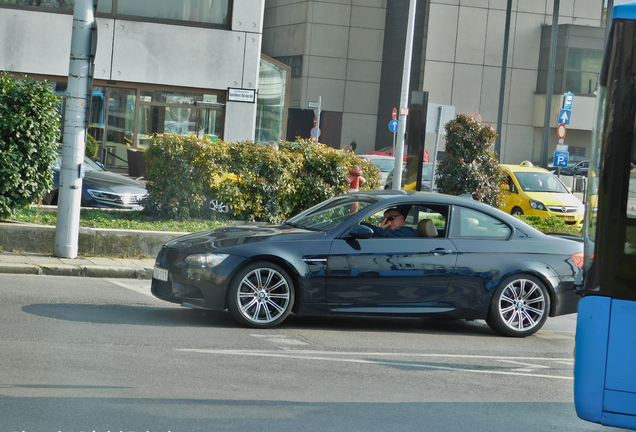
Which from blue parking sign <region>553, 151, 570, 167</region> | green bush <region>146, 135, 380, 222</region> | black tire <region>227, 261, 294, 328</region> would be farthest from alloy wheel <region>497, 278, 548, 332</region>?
blue parking sign <region>553, 151, 570, 167</region>

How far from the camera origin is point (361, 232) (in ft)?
27.6

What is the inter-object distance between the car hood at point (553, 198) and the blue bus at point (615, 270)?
17.6 metres

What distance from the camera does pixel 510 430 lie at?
550 cm

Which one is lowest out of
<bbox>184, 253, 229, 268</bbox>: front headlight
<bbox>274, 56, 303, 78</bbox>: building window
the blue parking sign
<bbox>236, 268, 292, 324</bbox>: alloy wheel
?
<bbox>236, 268, 292, 324</bbox>: alloy wheel

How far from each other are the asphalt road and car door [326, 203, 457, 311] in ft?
1.43

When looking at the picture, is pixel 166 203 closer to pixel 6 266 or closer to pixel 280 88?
pixel 6 266

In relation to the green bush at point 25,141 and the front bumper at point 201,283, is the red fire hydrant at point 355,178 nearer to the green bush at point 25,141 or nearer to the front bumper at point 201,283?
the green bush at point 25,141

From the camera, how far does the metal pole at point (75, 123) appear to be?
11.9 meters

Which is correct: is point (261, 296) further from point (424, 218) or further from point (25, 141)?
point (25, 141)

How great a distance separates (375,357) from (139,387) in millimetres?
2468

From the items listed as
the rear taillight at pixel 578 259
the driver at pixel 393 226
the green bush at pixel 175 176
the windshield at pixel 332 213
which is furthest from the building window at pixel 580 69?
the driver at pixel 393 226

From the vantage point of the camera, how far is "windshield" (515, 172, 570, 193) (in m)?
22.6

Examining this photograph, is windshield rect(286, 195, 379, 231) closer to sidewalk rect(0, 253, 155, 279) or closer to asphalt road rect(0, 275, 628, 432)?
asphalt road rect(0, 275, 628, 432)

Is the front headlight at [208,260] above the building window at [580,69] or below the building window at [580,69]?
below
